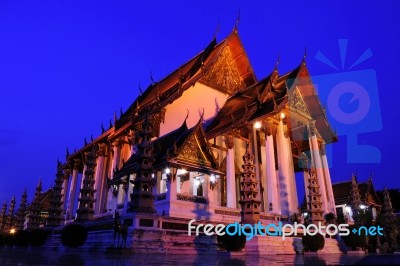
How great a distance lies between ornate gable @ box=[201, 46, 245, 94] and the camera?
24.8m

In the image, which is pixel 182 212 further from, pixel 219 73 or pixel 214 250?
pixel 219 73

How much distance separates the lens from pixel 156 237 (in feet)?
33.3

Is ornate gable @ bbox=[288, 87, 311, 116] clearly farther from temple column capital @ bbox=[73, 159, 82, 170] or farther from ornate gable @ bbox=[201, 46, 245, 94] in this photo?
temple column capital @ bbox=[73, 159, 82, 170]

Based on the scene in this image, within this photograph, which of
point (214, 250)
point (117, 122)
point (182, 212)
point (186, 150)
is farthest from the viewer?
point (117, 122)

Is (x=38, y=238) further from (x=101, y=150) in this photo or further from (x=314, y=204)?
(x=314, y=204)

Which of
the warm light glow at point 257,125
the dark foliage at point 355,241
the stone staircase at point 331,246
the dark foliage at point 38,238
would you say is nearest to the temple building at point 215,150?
the warm light glow at point 257,125

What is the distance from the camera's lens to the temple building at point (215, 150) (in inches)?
591

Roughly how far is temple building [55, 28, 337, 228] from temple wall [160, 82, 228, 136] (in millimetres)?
74

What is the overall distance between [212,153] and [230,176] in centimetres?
308

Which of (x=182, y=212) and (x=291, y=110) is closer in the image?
(x=182, y=212)

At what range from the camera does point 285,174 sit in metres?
19.8

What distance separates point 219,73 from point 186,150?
11123mm

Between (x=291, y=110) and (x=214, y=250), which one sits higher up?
(x=291, y=110)

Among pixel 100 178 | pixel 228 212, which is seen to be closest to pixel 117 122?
pixel 100 178
